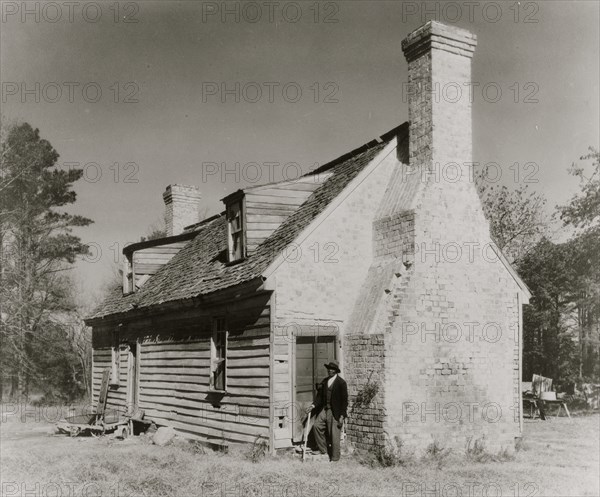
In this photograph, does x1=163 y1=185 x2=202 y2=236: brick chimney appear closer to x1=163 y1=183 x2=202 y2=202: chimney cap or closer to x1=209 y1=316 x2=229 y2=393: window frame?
x1=163 y1=183 x2=202 y2=202: chimney cap

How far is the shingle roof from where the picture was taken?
45.3 ft

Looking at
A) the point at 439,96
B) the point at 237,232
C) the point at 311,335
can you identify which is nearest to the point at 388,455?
the point at 311,335

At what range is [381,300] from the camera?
42.2ft

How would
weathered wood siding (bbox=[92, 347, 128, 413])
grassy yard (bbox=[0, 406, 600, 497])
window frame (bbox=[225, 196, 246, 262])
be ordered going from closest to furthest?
grassy yard (bbox=[0, 406, 600, 497])
window frame (bbox=[225, 196, 246, 262])
weathered wood siding (bbox=[92, 347, 128, 413])

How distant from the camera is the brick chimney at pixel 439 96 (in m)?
13.6

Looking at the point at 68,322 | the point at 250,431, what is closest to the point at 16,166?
the point at 68,322

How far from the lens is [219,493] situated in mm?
9633

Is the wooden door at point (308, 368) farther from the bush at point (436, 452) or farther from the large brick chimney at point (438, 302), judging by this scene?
the bush at point (436, 452)

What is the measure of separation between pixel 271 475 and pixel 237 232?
6308mm

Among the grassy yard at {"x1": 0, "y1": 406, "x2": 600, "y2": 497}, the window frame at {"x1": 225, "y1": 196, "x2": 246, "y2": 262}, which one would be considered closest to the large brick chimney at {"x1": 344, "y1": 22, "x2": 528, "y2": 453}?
the grassy yard at {"x1": 0, "y1": 406, "x2": 600, "y2": 497}

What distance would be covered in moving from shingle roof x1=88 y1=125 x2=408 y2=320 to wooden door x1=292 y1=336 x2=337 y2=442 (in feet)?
6.07

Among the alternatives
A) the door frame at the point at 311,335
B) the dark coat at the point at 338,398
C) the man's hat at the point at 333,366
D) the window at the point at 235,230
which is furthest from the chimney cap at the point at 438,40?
the dark coat at the point at 338,398

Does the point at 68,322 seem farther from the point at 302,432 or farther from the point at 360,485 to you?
the point at 360,485

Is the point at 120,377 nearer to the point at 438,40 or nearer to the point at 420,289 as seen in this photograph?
the point at 420,289
